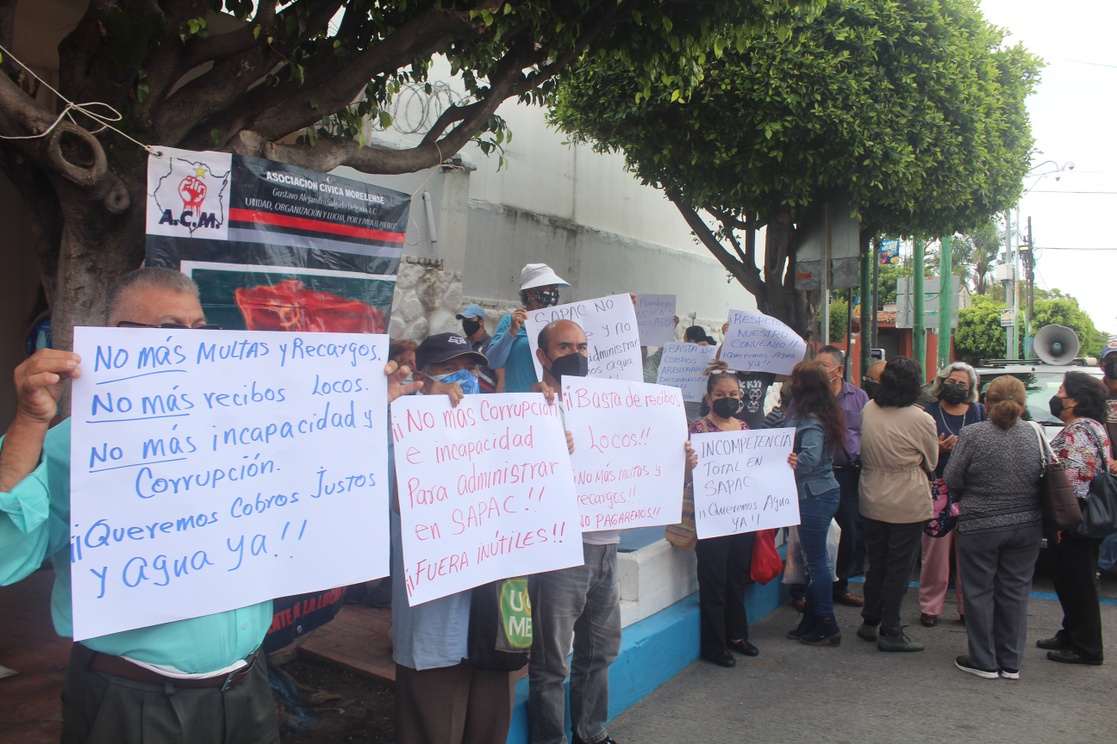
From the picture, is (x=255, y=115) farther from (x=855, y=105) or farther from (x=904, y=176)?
(x=904, y=176)

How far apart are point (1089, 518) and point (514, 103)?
7421 millimetres

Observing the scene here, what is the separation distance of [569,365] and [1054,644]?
4156 millimetres

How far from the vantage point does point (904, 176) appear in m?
8.47

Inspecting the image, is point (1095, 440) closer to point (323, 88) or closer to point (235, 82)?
point (323, 88)

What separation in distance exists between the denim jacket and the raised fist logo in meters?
3.73

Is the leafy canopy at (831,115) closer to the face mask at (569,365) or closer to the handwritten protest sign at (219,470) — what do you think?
the face mask at (569,365)

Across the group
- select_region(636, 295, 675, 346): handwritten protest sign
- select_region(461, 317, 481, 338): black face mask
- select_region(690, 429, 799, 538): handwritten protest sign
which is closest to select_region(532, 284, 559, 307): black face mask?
select_region(461, 317, 481, 338): black face mask

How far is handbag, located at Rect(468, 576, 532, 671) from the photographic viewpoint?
282 cm

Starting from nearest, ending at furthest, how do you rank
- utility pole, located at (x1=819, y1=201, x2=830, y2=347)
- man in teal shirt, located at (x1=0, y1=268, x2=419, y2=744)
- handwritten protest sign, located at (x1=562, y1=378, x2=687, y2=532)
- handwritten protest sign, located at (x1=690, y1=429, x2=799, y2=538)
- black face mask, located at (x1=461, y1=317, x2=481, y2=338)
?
1. man in teal shirt, located at (x1=0, y1=268, x2=419, y2=744)
2. handwritten protest sign, located at (x1=562, y1=378, x2=687, y2=532)
3. handwritten protest sign, located at (x1=690, y1=429, x2=799, y2=538)
4. black face mask, located at (x1=461, y1=317, x2=481, y2=338)
5. utility pole, located at (x1=819, y1=201, x2=830, y2=347)

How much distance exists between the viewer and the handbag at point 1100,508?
4961mm

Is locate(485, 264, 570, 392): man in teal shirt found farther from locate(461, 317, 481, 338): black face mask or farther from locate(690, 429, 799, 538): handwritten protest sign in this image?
locate(690, 429, 799, 538): handwritten protest sign

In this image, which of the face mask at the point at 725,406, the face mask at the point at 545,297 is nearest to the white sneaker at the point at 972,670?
the face mask at the point at 725,406

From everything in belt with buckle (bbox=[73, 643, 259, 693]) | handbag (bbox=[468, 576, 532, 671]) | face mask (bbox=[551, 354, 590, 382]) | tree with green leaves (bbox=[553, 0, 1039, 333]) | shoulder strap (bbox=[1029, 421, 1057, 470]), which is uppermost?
tree with green leaves (bbox=[553, 0, 1039, 333])

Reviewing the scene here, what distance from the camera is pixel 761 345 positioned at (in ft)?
21.3
